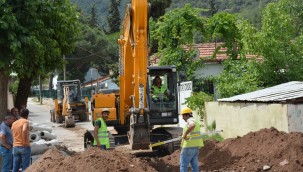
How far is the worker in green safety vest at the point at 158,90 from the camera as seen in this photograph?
16.6 metres

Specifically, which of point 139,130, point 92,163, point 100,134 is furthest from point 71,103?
point 92,163

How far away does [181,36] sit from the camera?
27312mm

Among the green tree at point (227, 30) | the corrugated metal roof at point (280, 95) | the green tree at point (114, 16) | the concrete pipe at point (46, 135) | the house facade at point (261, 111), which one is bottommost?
the concrete pipe at point (46, 135)

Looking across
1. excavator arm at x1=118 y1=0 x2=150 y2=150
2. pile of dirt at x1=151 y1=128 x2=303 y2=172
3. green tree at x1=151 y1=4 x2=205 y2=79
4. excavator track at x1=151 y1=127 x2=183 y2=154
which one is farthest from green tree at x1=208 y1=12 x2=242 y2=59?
excavator arm at x1=118 y1=0 x2=150 y2=150

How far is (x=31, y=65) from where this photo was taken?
44.7 feet

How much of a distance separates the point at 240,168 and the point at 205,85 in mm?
12909

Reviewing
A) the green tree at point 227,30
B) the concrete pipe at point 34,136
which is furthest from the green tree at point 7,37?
the green tree at point 227,30

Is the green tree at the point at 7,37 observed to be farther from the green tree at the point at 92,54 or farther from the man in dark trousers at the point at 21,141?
the green tree at the point at 92,54

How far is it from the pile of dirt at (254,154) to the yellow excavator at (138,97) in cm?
137

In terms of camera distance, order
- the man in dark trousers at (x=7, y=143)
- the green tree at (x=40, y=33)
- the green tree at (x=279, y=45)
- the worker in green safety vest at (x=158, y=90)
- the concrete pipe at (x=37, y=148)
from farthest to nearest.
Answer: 1. the green tree at (x=279, y=45)
2. the worker in green safety vest at (x=158, y=90)
3. the concrete pipe at (x=37, y=148)
4. the green tree at (x=40, y=33)
5. the man in dark trousers at (x=7, y=143)

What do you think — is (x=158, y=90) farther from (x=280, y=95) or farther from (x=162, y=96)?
(x=280, y=95)

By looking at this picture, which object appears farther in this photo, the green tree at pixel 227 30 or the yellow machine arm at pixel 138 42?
the green tree at pixel 227 30

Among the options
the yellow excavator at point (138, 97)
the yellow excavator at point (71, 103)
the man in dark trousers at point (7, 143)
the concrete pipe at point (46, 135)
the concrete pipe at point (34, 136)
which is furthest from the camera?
the yellow excavator at point (71, 103)

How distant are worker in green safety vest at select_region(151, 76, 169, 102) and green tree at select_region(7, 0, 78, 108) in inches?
118
